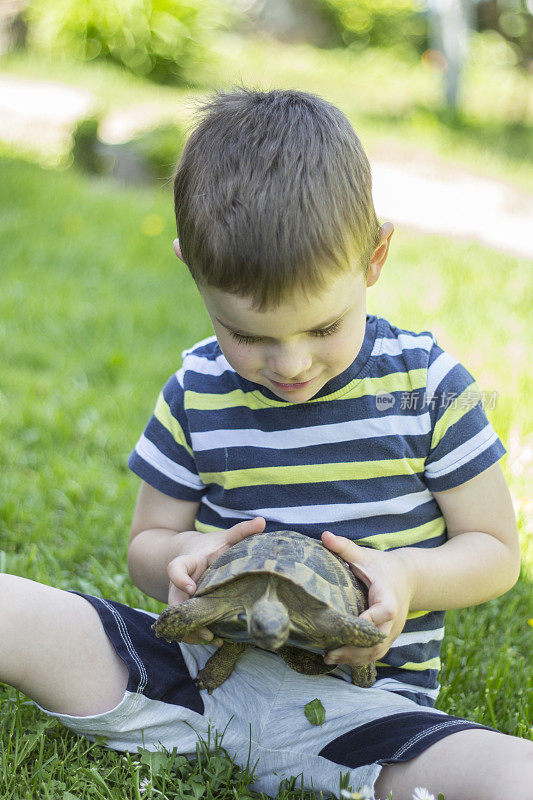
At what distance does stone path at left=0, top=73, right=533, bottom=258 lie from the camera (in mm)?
7684

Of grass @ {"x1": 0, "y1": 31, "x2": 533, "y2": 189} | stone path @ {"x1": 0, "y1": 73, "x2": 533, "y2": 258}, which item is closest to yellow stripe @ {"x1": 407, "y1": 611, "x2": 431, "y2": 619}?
stone path @ {"x1": 0, "y1": 73, "x2": 533, "y2": 258}

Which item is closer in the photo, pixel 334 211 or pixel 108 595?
pixel 334 211

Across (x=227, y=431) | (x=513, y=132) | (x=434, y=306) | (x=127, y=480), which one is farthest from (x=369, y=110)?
(x=227, y=431)

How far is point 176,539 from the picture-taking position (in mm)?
1941

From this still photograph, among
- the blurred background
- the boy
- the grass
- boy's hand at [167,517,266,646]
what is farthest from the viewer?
the grass

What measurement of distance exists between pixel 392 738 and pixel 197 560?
1.71 feet

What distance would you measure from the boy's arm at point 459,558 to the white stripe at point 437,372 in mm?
216

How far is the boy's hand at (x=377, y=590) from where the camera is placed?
5.26 ft

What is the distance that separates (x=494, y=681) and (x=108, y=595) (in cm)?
108

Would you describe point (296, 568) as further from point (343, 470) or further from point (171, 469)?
point (171, 469)

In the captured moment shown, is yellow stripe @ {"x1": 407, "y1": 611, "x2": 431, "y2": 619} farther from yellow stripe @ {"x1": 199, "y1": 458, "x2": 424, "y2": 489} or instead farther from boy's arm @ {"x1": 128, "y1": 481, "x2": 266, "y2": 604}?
boy's arm @ {"x1": 128, "y1": 481, "x2": 266, "y2": 604}

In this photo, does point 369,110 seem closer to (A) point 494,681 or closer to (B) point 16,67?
(B) point 16,67

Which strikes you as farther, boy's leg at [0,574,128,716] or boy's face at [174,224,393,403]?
boy's leg at [0,574,128,716]

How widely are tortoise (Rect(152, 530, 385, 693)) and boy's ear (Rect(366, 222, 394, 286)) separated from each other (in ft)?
1.86
